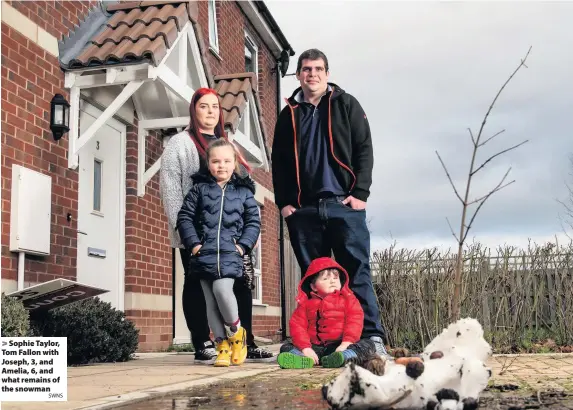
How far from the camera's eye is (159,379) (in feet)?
13.5

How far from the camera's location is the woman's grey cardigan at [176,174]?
534cm

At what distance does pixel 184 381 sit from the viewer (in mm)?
3906

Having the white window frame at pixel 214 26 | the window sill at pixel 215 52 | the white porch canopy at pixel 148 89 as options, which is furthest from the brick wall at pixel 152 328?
the white window frame at pixel 214 26

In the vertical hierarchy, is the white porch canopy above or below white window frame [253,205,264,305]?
above

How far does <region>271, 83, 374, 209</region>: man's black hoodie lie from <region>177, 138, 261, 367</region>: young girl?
0.98 feet

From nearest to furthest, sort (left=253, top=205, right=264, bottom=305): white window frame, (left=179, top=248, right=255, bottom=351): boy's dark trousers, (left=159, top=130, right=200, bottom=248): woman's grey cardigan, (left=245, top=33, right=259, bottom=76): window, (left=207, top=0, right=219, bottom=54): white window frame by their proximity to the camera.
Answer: (left=159, top=130, right=200, bottom=248): woman's grey cardigan < (left=179, top=248, right=255, bottom=351): boy's dark trousers < (left=207, top=0, right=219, bottom=54): white window frame < (left=253, top=205, right=264, bottom=305): white window frame < (left=245, top=33, right=259, bottom=76): window

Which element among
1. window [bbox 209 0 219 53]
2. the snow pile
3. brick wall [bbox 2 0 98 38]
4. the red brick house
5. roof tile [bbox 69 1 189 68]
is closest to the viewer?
the snow pile

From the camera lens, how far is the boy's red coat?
15.9ft

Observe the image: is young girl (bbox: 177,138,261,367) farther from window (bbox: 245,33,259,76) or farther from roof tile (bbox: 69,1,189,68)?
window (bbox: 245,33,259,76)

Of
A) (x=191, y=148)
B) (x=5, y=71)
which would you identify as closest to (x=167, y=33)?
(x=5, y=71)

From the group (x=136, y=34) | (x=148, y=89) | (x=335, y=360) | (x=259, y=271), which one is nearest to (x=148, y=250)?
(x=148, y=89)

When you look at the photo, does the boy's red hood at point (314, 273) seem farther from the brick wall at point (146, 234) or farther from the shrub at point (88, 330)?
the brick wall at point (146, 234)

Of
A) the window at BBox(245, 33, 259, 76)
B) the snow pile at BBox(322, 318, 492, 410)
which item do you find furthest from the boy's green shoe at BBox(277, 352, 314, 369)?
the window at BBox(245, 33, 259, 76)

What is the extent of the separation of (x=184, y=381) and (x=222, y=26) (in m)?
9.24
